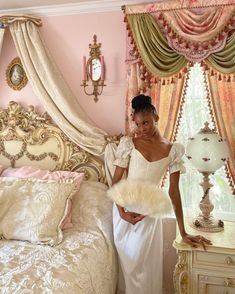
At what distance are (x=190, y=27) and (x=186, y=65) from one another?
26 centimetres

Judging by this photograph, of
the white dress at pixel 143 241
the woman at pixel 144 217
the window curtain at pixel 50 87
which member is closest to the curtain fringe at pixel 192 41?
the woman at pixel 144 217

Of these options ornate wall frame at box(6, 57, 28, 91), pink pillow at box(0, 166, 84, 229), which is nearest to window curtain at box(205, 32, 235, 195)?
pink pillow at box(0, 166, 84, 229)

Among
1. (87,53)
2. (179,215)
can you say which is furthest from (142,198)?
(87,53)

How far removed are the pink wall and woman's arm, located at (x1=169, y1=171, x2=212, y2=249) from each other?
27.2 inches

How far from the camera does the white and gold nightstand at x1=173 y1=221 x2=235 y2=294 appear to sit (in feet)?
5.87

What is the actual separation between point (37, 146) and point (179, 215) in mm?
1321

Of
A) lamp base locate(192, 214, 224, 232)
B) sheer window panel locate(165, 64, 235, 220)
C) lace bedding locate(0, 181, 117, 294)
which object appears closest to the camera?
lace bedding locate(0, 181, 117, 294)

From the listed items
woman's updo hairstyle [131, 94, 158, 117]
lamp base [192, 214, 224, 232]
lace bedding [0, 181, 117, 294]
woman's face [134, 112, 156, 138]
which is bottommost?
lace bedding [0, 181, 117, 294]

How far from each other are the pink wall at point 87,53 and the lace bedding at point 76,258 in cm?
60

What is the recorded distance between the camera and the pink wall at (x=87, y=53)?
96.8 inches

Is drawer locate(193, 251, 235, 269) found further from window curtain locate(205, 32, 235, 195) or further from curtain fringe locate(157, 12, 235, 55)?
curtain fringe locate(157, 12, 235, 55)

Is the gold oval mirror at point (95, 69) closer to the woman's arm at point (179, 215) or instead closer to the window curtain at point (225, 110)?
the window curtain at point (225, 110)

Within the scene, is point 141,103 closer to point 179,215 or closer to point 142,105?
point 142,105

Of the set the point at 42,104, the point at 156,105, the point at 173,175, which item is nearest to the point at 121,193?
the point at 173,175
